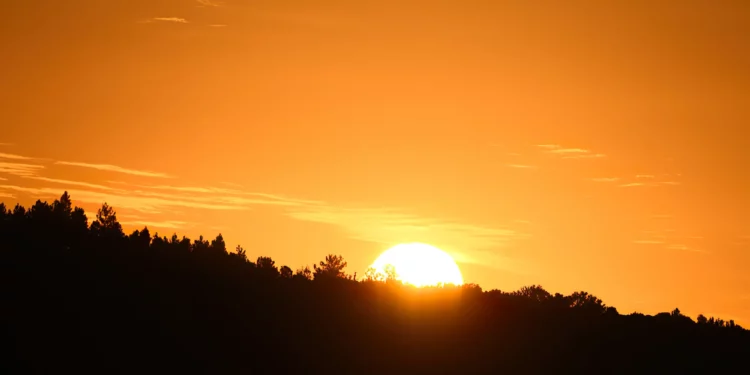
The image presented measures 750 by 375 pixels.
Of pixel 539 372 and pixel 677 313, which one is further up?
pixel 677 313

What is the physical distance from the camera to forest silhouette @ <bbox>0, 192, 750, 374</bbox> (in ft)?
140

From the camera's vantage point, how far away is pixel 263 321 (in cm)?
4791

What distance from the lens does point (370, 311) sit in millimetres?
51844

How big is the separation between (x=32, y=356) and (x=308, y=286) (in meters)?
17.3

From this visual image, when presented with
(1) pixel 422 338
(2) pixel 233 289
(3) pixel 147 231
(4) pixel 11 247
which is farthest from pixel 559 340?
(4) pixel 11 247

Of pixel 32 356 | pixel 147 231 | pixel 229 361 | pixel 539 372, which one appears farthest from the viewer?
pixel 147 231

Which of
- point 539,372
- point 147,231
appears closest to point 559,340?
point 539,372

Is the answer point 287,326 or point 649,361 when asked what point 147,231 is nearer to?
point 287,326

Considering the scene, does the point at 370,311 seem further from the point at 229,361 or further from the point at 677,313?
the point at 677,313

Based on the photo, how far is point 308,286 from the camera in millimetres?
52438

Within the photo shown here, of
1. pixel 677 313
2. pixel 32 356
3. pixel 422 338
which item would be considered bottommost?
pixel 32 356

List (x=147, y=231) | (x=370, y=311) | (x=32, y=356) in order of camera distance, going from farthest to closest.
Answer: (x=147, y=231)
(x=370, y=311)
(x=32, y=356)

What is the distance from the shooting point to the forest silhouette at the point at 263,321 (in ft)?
140

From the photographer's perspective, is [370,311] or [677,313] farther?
[677,313]
